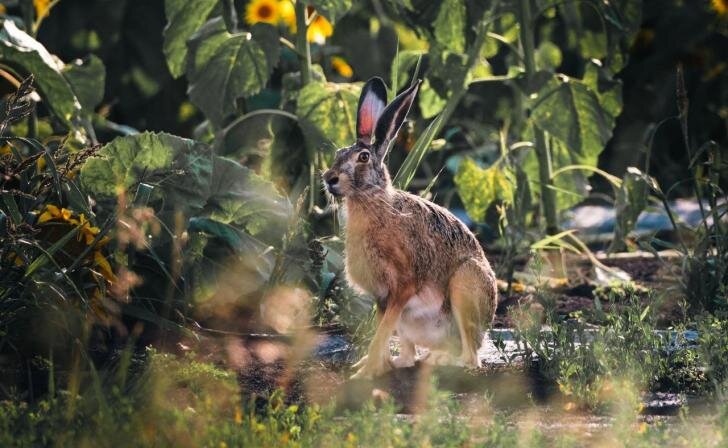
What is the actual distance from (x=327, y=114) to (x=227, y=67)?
0.50m

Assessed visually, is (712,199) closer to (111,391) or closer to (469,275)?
(469,275)

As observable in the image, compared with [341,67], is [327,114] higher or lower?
higher

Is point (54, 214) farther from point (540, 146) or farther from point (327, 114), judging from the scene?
point (540, 146)

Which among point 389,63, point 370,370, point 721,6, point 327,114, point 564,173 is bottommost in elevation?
point 370,370

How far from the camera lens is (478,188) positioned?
634cm

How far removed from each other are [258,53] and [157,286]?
4.08ft

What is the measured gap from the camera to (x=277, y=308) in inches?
200

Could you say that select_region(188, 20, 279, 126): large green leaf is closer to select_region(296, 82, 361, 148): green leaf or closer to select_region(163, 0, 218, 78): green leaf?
select_region(163, 0, 218, 78): green leaf

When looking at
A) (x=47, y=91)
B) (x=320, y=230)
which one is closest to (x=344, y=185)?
(x=320, y=230)

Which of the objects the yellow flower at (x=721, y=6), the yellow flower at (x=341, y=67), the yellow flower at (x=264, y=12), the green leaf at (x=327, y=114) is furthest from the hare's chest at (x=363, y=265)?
the yellow flower at (x=721, y=6)

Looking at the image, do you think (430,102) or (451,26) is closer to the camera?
(451,26)

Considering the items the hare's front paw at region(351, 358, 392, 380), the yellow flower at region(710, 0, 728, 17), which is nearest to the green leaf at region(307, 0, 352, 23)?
the hare's front paw at region(351, 358, 392, 380)

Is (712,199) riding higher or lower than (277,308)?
higher

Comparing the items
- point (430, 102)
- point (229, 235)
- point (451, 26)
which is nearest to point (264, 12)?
point (430, 102)
